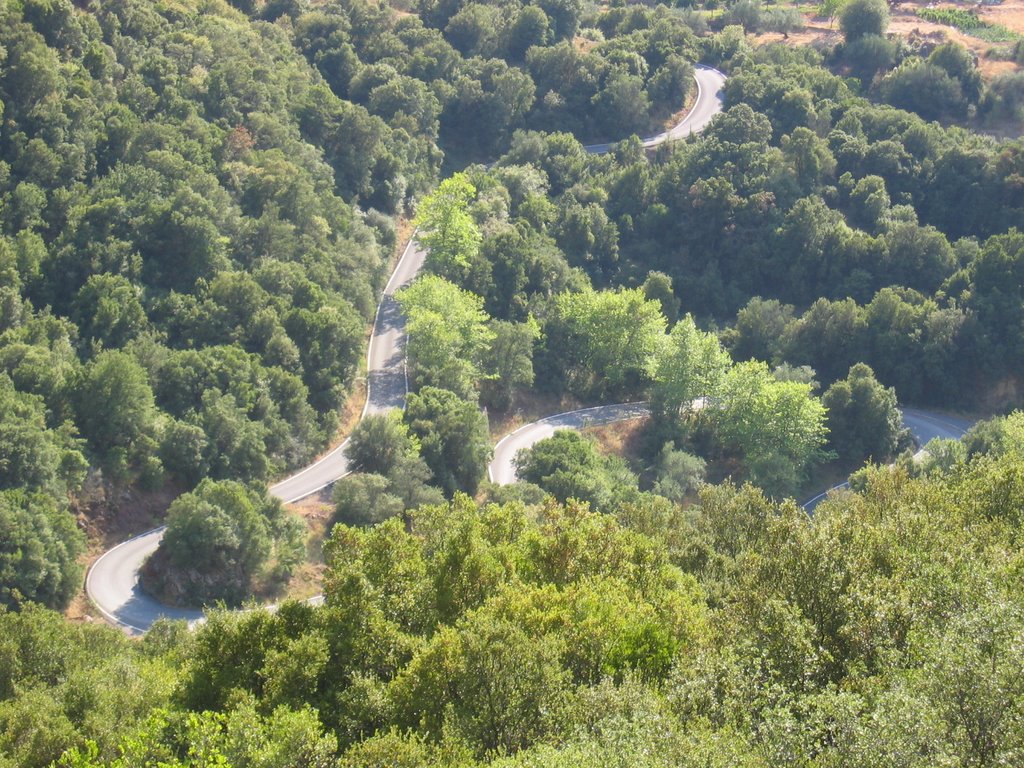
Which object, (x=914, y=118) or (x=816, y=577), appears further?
(x=914, y=118)

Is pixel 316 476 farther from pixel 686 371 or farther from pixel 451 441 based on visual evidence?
pixel 686 371

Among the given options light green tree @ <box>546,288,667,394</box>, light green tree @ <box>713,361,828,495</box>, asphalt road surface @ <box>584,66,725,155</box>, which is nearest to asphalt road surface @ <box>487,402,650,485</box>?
light green tree @ <box>546,288,667,394</box>

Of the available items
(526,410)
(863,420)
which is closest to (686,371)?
(526,410)

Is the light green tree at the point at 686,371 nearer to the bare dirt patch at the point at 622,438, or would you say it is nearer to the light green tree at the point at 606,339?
the light green tree at the point at 606,339

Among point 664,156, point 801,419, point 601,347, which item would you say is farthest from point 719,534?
point 664,156

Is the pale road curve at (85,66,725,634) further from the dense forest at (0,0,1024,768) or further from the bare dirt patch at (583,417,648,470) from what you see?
the bare dirt patch at (583,417,648,470)

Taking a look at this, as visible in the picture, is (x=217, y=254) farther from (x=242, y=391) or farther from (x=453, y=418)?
(x=453, y=418)

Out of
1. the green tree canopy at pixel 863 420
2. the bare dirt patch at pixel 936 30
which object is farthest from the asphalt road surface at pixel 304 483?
the bare dirt patch at pixel 936 30

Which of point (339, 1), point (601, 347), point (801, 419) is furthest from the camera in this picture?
point (339, 1)
